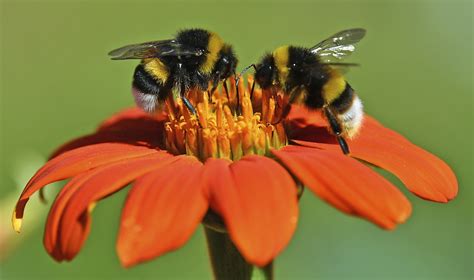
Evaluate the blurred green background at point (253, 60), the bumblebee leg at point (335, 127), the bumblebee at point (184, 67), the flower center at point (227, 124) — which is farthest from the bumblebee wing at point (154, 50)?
the blurred green background at point (253, 60)

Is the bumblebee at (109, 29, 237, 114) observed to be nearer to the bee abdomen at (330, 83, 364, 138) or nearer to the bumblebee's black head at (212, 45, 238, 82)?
the bumblebee's black head at (212, 45, 238, 82)

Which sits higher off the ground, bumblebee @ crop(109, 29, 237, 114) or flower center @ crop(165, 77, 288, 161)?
bumblebee @ crop(109, 29, 237, 114)

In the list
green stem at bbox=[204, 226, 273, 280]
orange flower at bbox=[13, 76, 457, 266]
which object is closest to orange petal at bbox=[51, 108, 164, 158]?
orange flower at bbox=[13, 76, 457, 266]

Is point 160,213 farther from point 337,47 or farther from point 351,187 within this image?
point 337,47

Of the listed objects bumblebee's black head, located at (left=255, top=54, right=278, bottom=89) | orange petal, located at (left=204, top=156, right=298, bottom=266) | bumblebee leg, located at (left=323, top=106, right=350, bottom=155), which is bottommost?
bumblebee leg, located at (left=323, top=106, right=350, bottom=155)

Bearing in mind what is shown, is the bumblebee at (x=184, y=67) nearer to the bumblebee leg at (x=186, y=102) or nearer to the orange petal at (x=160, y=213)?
the bumblebee leg at (x=186, y=102)
